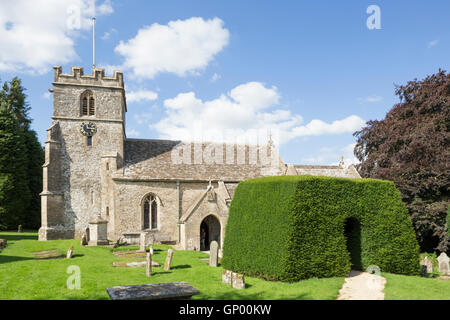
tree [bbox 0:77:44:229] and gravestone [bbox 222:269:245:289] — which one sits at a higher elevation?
tree [bbox 0:77:44:229]

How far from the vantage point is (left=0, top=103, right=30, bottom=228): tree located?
121ft

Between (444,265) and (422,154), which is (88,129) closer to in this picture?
(422,154)

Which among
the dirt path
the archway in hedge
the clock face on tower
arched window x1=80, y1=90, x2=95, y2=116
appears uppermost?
arched window x1=80, y1=90, x2=95, y2=116

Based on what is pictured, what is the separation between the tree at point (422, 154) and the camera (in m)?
23.0

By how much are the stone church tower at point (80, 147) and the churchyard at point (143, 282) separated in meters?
8.49

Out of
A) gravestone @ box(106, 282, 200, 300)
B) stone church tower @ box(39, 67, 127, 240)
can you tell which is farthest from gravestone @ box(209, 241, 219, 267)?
stone church tower @ box(39, 67, 127, 240)

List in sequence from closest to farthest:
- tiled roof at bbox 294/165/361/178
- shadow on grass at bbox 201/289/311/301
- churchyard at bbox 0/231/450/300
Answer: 1. shadow on grass at bbox 201/289/311/301
2. churchyard at bbox 0/231/450/300
3. tiled roof at bbox 294/165/361/178

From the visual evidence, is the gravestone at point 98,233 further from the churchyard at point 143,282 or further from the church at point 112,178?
the churchyard at point 143,282

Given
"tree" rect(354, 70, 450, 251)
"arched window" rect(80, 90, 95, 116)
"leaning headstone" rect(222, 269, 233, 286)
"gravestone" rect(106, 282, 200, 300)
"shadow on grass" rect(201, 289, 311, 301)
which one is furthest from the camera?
"arched window" rect(80, 90, 95, 116)

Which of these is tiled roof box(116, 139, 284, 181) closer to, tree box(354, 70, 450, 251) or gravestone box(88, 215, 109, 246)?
gravestone box(88, 215, 109, 246)

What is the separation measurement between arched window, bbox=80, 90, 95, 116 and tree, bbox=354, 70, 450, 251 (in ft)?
82.7

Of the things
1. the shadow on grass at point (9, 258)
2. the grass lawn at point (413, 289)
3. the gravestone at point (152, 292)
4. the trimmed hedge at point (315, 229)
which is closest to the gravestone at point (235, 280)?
the trimmed hedge at point (315, 229)
